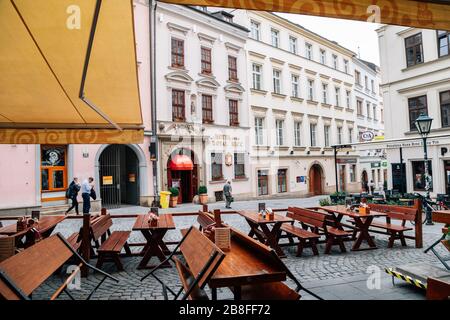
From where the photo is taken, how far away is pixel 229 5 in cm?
205

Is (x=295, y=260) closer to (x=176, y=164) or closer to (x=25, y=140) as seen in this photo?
(x=25, y=140)

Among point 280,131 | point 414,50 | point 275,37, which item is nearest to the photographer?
point 414,50

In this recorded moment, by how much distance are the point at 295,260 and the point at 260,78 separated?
20.2m

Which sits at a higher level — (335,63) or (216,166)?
(335,63)

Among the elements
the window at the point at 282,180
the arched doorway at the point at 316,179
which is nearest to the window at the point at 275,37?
the window at the point at 282,180

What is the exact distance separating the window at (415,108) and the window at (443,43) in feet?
8.03

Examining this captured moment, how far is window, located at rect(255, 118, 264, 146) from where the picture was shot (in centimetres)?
2420

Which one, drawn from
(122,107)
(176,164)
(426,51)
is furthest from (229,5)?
(426,51)

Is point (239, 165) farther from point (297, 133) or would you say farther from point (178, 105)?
point (297, 133)

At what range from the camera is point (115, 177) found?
761 inches

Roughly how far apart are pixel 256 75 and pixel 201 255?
22855 mm

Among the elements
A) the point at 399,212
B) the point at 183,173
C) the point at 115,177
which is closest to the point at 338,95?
the point at 183,173

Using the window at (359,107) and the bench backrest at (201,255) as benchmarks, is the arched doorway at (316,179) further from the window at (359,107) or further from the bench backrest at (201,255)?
the bench backrest at (201,255)
